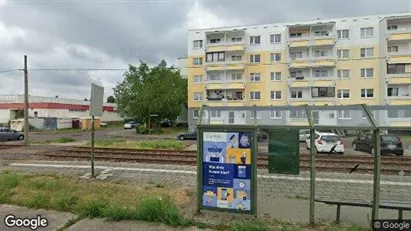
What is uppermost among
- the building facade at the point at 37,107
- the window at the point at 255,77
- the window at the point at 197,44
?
the window at the point at 197,44

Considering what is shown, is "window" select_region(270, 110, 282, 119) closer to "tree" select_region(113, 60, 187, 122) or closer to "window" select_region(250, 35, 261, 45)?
"tree" select_region(113, 60, 187, 122)

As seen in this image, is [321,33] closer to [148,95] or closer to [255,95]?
[255,95]

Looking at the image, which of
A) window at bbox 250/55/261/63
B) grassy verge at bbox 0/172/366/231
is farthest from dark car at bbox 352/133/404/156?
window at bbox 250/55/261/63

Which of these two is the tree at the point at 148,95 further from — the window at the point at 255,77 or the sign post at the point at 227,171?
Result: the sign post at the point at 227,171

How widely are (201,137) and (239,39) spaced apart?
1437 inches

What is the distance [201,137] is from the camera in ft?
17.6

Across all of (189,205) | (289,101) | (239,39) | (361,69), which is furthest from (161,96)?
(189,205)

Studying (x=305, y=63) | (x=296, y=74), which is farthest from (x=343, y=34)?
(x=296, y=74)

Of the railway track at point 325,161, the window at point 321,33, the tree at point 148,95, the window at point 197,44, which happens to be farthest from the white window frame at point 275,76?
the railway track at point 325,161

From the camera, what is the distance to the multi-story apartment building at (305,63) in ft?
114
